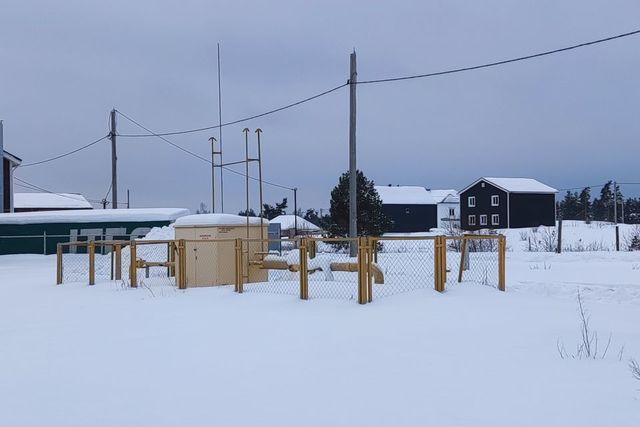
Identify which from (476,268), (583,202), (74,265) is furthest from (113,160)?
(583,202)

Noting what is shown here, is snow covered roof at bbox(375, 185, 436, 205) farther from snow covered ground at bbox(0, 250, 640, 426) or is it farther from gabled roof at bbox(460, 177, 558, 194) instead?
snow covered ground at bbox(0, 250, 640, 426)

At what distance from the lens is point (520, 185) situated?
200 feet

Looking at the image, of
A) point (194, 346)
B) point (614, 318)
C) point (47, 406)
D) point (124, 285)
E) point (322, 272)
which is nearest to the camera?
point (47, 406)

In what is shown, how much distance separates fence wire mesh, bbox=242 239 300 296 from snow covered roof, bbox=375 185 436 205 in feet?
193

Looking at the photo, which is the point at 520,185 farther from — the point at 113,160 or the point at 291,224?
the point at 113,160

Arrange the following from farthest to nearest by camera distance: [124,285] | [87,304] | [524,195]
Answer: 1. [524,195]
2. [124,285]
3. [87,304]

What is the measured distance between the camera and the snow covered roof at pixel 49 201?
188 ft

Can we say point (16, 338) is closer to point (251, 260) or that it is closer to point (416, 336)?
point (416, 336)

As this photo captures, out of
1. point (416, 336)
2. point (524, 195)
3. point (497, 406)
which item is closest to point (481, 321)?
point (416, 336)

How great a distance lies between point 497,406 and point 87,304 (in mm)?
8548

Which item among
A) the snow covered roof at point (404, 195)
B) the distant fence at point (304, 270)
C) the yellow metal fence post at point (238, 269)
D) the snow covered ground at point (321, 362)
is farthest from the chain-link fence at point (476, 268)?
the snow covered roof at point (404, 195)

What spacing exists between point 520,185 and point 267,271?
51.1 meters

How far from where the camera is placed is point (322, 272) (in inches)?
512

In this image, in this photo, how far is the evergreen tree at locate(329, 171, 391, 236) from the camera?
107 feet
